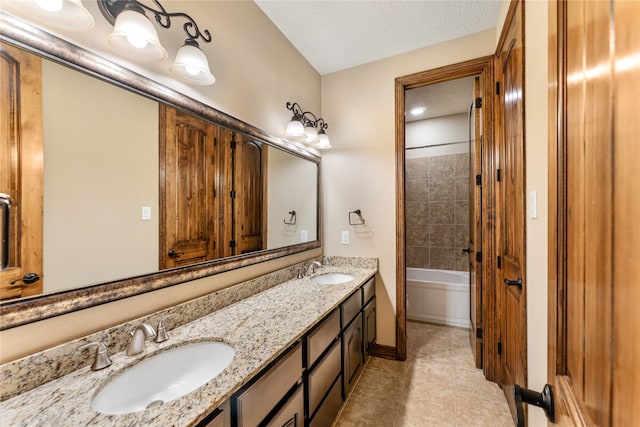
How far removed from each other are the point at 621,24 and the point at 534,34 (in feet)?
3.63

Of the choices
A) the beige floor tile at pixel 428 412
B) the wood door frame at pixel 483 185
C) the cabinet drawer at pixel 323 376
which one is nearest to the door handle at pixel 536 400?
the cabinet drawer at pixel 323 376

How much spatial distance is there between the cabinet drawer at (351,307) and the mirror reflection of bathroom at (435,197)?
4.96 ft

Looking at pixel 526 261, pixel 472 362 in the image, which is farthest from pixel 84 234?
pixel 472 362

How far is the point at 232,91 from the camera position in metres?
1.58

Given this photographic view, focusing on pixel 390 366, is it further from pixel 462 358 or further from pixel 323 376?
pixel 323 376

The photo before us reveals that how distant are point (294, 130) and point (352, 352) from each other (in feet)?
5.46

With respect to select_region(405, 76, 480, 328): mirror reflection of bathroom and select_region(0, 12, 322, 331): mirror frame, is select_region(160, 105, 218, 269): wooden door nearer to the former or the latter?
select_region(0, 12, 322, 331): mirror frame

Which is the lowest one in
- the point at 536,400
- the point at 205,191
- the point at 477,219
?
the point at 536,400

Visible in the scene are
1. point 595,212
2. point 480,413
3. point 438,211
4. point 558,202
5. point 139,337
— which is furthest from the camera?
point 438,211

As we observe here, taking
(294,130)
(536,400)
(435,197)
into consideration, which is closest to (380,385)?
(536,400)

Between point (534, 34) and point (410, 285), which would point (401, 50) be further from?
point (410, 285)

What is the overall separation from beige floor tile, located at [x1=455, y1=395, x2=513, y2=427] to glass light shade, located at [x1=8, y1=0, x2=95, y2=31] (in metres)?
2.61

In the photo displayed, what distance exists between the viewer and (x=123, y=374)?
872mm

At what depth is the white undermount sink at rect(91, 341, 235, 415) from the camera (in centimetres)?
83
